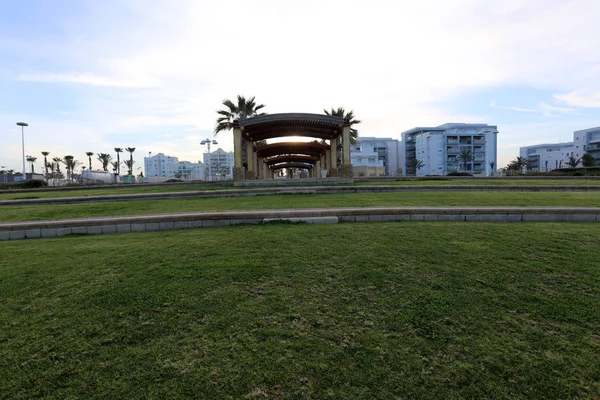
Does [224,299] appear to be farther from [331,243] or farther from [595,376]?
[595,376]

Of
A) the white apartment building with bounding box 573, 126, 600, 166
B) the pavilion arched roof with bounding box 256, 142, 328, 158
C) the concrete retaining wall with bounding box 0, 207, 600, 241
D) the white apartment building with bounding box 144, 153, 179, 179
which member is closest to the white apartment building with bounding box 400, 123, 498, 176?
the white apartment building with bounding box 573, 126, 600, 166

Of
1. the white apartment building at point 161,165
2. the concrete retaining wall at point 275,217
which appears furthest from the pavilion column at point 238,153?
the white apartment building at point 161,165

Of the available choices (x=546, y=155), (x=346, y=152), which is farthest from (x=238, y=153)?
(x=546, y=155)

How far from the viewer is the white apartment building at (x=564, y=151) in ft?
271

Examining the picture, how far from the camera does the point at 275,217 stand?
810cm

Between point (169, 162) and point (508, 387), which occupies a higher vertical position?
point (169, 162)

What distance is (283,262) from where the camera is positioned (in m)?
4.98

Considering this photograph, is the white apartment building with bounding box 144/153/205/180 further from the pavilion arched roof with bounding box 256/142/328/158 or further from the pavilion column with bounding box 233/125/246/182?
the pavilion column with bounding box 233/125/246/182

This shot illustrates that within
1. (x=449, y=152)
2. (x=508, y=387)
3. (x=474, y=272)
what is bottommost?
(x=508, y=387)

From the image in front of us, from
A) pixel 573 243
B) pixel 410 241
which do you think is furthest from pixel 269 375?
pixel 573 243

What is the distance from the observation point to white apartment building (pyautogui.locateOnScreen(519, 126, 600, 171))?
82.8 meters

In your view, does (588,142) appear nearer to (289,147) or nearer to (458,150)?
(458,150)

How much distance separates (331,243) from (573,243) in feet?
13.9

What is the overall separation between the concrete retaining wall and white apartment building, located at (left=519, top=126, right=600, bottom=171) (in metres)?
95.5
